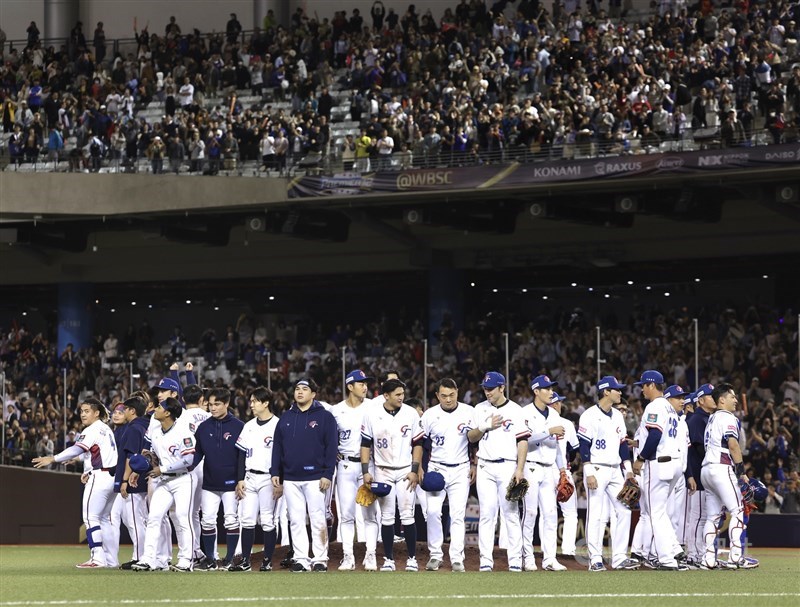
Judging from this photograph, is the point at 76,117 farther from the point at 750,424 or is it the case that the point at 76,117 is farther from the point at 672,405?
the point at 672,405

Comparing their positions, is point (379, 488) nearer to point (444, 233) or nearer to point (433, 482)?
point (433, 482)

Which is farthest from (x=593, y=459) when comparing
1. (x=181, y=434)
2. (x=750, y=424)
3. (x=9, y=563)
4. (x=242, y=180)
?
(x=242, y=180)

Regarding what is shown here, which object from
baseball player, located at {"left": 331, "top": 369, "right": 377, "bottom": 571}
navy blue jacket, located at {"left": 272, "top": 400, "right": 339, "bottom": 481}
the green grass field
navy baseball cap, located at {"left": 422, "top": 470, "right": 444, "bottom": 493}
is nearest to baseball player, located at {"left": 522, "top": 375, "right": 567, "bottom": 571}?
the green grass field

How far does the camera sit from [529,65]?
2755 cm

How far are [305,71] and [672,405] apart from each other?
19.5 meters

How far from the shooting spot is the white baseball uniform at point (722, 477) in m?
13.2

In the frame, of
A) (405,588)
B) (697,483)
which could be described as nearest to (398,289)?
(697,483)

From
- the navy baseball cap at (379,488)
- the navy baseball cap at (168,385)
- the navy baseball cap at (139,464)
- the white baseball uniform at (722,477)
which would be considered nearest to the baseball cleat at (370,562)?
the navy baseball cap at (379,488)

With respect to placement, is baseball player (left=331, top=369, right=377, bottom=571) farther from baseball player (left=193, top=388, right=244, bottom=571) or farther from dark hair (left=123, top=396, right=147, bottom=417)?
dark hair (left=123, top=396, right=147, bottom=417)

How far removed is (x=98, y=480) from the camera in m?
14.2

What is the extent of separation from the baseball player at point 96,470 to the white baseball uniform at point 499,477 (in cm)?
409

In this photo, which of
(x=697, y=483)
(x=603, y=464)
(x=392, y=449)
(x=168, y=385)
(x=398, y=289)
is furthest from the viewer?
(x=398, y=289)

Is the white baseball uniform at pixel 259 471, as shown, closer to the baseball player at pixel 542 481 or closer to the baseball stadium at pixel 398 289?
the baseball stadium at pixel 398 289

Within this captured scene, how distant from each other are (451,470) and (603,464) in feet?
5.41
